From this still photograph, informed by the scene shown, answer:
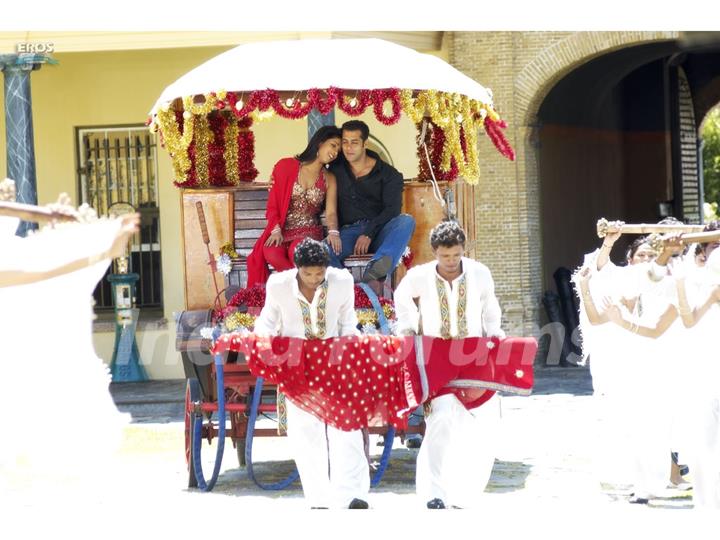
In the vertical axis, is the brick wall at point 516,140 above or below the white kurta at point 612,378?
above

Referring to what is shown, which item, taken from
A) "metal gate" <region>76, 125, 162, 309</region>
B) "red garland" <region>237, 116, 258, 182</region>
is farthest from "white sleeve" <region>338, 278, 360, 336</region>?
"metal gate" <region>76, 125, 162, 309</region>

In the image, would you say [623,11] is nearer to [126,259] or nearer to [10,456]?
[10,456]

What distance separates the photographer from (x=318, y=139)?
1091 cm

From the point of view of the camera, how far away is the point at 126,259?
1756 centimetres

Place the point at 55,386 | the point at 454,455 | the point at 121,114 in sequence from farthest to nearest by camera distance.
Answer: the point at 121,114, the point at 454,455, the point at 55,386

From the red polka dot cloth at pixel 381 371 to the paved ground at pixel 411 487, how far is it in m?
0.60

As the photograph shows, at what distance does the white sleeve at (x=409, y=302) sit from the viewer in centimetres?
837

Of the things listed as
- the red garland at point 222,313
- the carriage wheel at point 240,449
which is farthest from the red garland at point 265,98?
the carriage wheel at point 240,449

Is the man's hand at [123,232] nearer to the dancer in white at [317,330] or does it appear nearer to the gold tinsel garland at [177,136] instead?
the dancer in white at [317,330]

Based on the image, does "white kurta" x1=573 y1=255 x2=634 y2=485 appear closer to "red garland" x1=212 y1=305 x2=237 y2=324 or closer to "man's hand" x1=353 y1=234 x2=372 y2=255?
"man's hand" x1=353 y1=234 x2=372 y2=255

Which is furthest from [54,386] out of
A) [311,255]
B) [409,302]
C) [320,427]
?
[409,302]

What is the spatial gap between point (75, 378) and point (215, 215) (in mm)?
5185

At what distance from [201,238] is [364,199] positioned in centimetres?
128

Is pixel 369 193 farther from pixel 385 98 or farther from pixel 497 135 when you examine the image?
pixel 497 135
